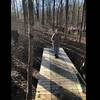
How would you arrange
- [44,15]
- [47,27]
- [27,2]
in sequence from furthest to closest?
1. [27,2]
2. [47,27]
3. [44,15]

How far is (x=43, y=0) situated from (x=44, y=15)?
211mm

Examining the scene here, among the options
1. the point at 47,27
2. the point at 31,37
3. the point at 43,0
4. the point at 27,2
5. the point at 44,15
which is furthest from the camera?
the point at 27,2
